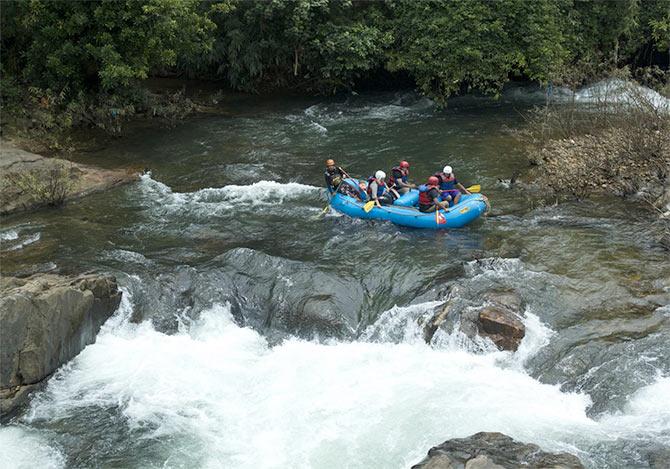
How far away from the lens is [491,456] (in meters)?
6.53

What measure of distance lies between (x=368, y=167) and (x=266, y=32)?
25.2ft

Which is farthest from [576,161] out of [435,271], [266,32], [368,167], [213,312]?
[266,32]

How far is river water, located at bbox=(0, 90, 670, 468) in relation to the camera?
25.7 feet

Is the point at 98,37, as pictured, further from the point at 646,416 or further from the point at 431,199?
the point at 646,416

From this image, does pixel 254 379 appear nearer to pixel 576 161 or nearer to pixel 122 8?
pixel 576 161

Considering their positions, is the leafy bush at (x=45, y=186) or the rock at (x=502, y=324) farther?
the leafy bush at (x=45, y=186)

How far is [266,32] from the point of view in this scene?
2123 cm

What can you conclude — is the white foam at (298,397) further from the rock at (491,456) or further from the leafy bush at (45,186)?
the leafy bush at (45,186)

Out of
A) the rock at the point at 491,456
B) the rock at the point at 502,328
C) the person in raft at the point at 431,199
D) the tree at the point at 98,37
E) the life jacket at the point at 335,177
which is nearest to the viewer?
the rock at the point at 491,456

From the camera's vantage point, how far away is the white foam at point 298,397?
770cm

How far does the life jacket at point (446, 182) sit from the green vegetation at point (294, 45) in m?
5.50

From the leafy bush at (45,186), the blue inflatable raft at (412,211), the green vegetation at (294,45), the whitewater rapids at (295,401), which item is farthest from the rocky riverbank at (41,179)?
the blue inflatable raft at (412,211)

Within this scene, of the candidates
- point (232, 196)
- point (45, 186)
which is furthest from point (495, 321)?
point (45, 186)

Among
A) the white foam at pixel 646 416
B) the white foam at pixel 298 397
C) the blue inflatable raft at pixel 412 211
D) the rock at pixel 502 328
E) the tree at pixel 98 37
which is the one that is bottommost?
the white foam at pixel 298 397
